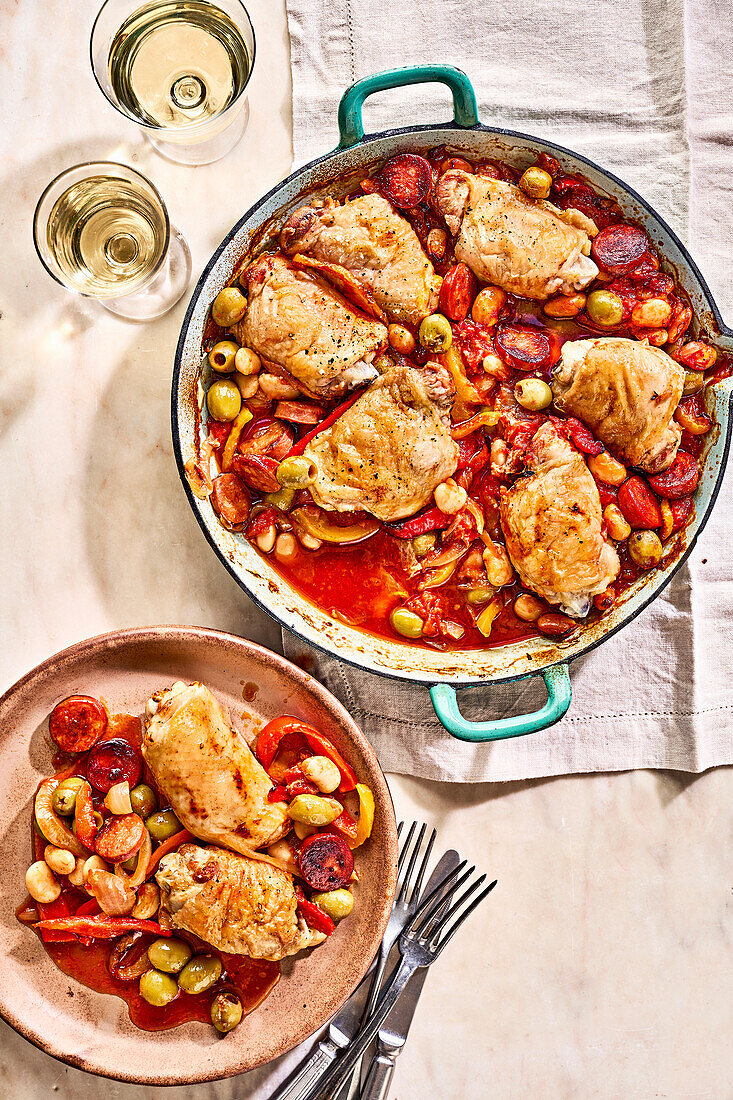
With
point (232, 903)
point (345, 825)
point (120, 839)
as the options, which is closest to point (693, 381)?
point (345, 825)

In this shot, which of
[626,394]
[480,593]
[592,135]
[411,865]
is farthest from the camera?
[592,135]

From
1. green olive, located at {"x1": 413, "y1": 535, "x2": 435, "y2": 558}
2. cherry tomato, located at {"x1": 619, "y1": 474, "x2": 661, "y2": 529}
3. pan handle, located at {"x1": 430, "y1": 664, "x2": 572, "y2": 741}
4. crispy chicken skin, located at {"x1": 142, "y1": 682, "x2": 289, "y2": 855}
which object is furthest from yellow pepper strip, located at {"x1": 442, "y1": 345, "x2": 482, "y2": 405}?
crispy chicken skin, located at {"x1": 142, "y1": 682, "x2": 289, "y2": 855}

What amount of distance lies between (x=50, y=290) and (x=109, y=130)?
718mm

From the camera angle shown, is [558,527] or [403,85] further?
[558,527]

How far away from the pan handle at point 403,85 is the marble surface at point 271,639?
56cm

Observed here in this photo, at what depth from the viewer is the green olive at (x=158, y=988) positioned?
3.02 m

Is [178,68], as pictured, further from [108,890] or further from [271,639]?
[108,890]

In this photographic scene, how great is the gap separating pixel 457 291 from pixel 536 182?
0.50m

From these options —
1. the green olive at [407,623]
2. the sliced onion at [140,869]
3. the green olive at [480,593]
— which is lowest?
the sliced onion at [140,869]

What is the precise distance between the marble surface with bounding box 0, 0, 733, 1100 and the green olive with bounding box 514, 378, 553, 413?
1.36m

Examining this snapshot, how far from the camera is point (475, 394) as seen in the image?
10.4 feet

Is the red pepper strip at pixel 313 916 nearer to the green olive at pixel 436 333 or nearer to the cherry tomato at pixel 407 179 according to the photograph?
the green olive at pixel 436 333

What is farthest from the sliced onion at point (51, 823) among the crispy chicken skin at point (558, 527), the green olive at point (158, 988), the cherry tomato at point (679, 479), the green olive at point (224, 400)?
the cherry tomato at point (679, 479)

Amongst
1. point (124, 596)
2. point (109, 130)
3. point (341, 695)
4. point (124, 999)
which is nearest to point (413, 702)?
point (341, 695)
